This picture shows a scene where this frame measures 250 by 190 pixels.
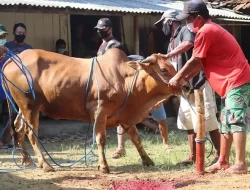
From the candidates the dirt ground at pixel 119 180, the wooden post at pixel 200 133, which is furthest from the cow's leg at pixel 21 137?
the wooden post at pixel 200 133

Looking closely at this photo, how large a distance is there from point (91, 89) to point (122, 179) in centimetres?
126

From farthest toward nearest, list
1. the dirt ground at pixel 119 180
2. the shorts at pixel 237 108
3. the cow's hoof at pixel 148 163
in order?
the cow's hoof at pixel 148 163 → the shorts at pixel 237 108 → the dirt ground at pixel 119 180

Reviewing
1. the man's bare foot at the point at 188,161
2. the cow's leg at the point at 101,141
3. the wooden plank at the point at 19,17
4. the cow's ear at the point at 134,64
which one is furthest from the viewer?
the wooden plank at the point at 19,17

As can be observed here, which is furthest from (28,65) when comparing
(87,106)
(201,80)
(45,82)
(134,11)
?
(134,11)

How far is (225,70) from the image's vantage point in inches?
236

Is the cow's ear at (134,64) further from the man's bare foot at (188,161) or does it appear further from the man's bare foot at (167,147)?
the man's bare foot at (167,147)

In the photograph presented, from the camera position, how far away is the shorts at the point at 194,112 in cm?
706

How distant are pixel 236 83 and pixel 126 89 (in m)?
1.53

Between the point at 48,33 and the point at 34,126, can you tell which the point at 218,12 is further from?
the point at 34,126

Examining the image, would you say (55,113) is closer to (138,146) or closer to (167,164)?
(138,146)

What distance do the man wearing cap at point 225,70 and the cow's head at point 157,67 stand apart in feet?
1.63

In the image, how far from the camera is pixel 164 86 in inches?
264

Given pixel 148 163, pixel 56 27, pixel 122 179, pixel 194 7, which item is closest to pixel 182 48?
pixel 194 7

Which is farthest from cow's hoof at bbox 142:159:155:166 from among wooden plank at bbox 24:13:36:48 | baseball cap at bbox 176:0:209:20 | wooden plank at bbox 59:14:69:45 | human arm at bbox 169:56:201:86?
wooden plank at bbox 59:14:69:45
